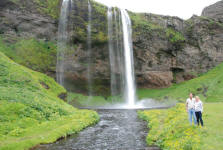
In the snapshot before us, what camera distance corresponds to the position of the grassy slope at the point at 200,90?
51.2m

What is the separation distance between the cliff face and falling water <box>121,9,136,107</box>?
2221mm

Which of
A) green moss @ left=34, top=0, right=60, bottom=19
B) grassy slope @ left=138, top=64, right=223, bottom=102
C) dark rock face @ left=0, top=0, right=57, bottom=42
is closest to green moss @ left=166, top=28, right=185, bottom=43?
A: grassy slope @ left=138, top=64, right=223, bottom=102

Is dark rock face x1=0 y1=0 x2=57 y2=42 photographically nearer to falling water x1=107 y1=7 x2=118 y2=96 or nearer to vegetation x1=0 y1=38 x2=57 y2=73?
vegetation x1=0 y1=38 x2=57 y2=73

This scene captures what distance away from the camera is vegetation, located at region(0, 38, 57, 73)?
49.1m

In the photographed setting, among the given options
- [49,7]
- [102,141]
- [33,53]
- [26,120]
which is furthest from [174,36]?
[26,120]

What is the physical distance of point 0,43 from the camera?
4969 centimetres

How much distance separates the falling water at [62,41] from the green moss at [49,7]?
175 cm

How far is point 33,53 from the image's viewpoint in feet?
170

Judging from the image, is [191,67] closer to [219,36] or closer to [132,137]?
[219,36]

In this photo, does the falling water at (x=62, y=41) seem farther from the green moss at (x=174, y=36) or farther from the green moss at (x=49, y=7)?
the green moss at (x=174, y=36)

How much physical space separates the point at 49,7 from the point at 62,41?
10.6 metres

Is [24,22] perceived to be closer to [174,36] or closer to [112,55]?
[112,55]

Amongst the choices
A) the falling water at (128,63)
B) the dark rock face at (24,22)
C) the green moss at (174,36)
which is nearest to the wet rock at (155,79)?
the falling water at (128,63)

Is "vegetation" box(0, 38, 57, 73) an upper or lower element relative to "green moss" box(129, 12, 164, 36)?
lower
